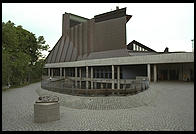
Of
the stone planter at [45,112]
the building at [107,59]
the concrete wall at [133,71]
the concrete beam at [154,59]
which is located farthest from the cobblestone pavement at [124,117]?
the concrete wall at [133,71]

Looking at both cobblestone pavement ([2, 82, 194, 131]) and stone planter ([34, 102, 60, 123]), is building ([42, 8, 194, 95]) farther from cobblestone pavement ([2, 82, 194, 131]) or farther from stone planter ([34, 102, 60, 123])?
stone planter ([34, 102, 60, 123])

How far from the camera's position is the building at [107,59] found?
2278 cm

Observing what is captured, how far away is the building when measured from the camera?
22781 mm

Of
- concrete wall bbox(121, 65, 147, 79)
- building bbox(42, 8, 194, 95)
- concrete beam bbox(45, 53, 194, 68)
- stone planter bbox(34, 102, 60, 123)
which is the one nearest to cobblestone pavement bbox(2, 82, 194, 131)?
stone planter bbox(34, 102, 60, 123)

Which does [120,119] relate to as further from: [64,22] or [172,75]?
[64,22]

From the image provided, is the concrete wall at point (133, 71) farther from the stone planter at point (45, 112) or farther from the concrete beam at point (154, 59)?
the stone planter at point (45, 112)

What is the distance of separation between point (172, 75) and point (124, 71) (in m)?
8.27

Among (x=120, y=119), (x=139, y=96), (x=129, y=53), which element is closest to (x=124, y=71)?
(x=129, y=53)

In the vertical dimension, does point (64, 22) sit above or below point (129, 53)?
above

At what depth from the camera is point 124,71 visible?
3002 cm

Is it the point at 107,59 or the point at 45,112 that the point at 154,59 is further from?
the point at 45,112

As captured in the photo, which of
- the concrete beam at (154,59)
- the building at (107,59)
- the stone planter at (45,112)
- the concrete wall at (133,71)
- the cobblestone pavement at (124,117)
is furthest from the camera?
the concrete wall at (133,71)

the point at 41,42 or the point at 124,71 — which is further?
the point at 41,42

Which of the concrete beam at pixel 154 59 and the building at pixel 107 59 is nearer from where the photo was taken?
the concrete beam at pixel 154 59
